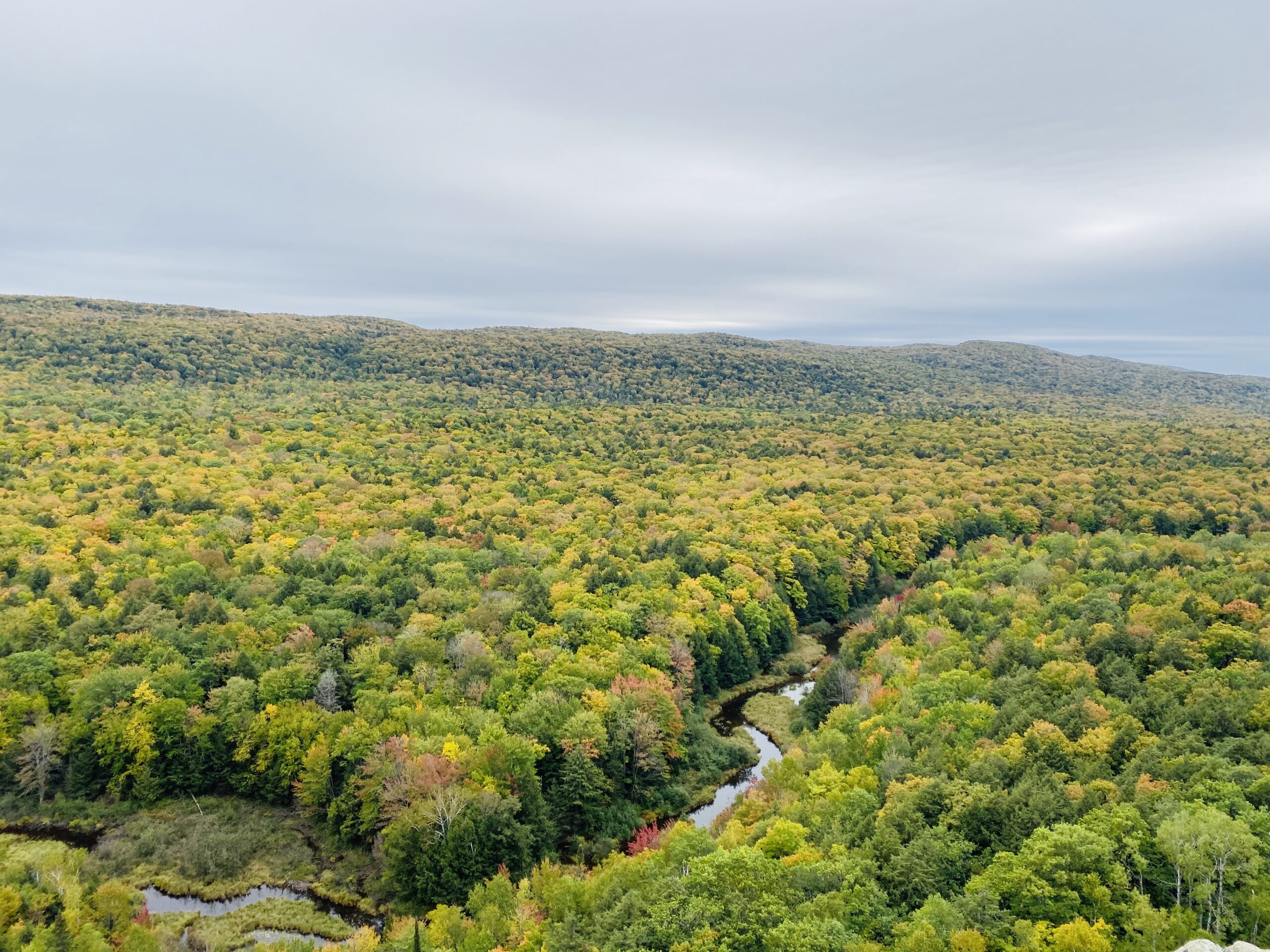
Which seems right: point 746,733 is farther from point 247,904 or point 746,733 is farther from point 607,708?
point 247,904

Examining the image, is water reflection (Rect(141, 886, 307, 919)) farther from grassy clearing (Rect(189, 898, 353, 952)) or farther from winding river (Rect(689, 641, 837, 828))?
winding river (Rect(689, 641, 837, 828))

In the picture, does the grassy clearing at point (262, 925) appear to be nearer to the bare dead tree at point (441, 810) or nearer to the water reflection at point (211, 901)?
the water reflection at point (211, 901)

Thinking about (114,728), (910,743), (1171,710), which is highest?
(1171,710)

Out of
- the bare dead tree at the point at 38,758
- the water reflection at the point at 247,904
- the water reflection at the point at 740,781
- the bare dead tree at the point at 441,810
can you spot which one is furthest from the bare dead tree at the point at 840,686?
the bare dead tree at the point at 38,758

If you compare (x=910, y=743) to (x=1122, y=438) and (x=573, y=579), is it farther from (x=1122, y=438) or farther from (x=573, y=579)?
(x=1122, y=438)

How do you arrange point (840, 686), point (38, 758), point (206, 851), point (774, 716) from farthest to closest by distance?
1. point (774, 716)
2. point (840, 686)
3. point (38, 758)
4. point (206, 851)

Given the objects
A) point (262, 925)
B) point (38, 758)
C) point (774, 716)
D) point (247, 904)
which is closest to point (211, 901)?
point (247, 904)

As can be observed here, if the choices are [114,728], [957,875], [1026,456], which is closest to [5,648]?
[114,728]

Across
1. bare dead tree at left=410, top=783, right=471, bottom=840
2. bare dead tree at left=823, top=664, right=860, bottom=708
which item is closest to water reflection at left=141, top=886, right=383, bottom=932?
bare dead tree at left=410, top=783, right=471, bottom=840
